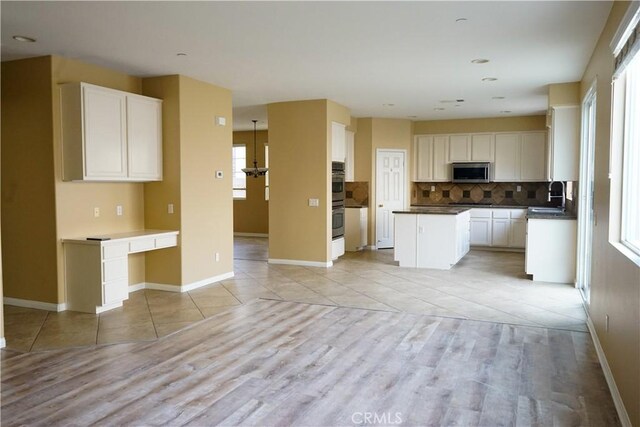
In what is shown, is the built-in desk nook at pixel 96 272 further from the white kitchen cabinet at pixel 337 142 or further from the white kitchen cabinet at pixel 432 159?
the white kitchen cabinet at pixel 432 159

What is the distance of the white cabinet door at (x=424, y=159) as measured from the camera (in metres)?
10.7

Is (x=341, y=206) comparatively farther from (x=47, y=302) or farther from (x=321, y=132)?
(x=47, y=302)

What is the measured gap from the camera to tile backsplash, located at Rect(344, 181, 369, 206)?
1026 cm

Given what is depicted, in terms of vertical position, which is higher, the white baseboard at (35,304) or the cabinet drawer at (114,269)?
the cabinet drawer at (114,269)

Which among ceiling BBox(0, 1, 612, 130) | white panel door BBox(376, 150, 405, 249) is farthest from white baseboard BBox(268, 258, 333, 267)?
ceiling BBox(0, 1, 612, 130)

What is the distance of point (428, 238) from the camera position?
7906mm

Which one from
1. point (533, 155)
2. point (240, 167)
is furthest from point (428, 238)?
point (240, 167)

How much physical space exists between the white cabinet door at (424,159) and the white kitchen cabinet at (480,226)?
4.30 ft

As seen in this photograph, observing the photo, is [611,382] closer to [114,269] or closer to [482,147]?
[114,269]

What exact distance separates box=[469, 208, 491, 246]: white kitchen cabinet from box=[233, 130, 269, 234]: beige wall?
16.7 ft

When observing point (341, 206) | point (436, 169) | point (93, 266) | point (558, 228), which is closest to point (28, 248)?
point (93, 266)

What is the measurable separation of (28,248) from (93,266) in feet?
2.97

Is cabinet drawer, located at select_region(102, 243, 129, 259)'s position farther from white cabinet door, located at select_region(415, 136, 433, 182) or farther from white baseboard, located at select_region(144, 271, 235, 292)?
white cabinet door, located at select_region(415, 136, 433, 182)

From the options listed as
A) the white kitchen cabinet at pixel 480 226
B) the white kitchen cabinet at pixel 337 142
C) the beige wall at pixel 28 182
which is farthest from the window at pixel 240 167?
the beige wall at pixel 28 182
